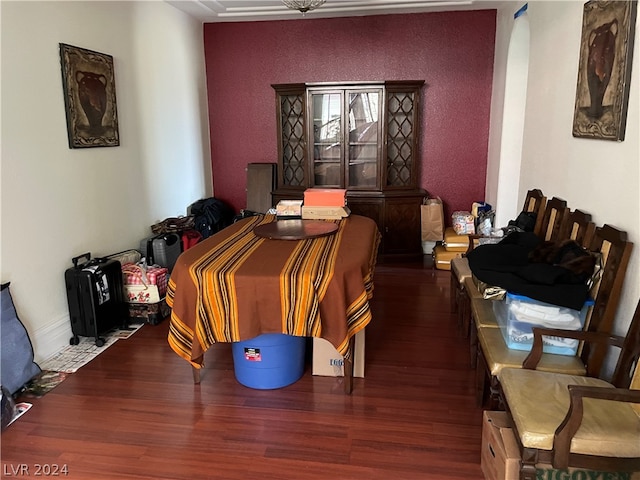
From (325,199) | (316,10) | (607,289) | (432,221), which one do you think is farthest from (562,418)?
(316,10)

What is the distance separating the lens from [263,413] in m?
2.57

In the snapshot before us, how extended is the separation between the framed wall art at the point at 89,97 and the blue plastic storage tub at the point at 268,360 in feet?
6.62

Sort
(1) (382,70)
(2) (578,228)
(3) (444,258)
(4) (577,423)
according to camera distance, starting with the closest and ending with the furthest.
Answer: (4) (577,423) < (2) (578,228) < (3) (444,258) < (1) (382,70)

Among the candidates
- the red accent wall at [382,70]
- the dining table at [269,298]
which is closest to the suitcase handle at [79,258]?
the dining table at [269,298]

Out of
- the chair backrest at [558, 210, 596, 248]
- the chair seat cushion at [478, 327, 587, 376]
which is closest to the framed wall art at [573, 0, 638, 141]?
the chair backrest at [558, 210, 596, 248]

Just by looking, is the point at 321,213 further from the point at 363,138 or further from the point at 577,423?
the point at 577,423

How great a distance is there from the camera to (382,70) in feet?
17.5

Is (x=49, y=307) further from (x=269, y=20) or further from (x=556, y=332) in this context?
(x=269, y=20)

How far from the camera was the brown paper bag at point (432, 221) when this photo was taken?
17.0 ft

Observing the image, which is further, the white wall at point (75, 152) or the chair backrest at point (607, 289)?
the white wall at point (75, 152)

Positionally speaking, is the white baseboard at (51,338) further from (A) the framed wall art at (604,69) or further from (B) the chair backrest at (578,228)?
(A) the framed wall art at (604,69)

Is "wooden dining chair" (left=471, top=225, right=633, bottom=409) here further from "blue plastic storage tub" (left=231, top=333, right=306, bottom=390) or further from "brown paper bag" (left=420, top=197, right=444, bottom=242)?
"brown paper bag" (left=420, top=197, right=444, bottom=242)

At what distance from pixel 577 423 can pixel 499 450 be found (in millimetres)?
351

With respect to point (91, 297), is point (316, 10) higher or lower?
higher
